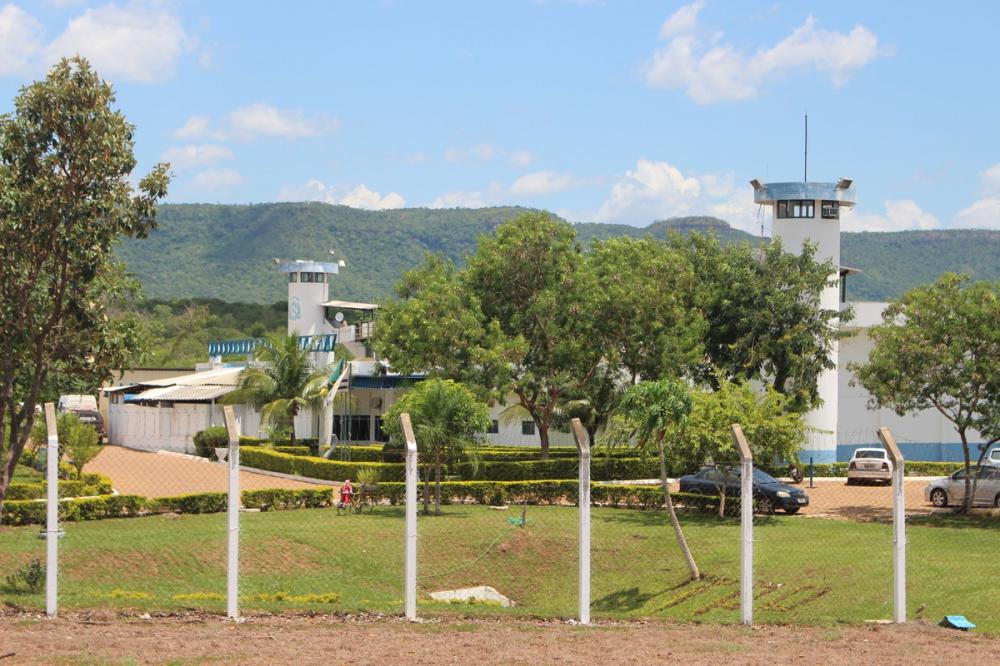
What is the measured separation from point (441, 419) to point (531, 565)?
8.26m

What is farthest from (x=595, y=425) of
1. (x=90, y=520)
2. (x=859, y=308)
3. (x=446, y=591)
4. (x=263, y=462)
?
(x=446, y=591)

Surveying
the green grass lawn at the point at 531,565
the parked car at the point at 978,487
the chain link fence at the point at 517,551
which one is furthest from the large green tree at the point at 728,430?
the parked car at the point at 978,487

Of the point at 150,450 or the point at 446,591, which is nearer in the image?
the point at 446,591

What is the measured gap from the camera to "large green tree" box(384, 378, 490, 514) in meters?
30.6

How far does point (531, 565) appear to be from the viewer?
23.0 m

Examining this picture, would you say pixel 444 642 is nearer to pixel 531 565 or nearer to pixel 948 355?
pixel 531 565

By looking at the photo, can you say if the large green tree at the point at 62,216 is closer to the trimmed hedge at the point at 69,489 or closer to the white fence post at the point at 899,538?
the white fence post at the point at 899,538

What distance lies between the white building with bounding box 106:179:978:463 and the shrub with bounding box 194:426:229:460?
2.37 metres

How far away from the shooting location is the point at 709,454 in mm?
29469

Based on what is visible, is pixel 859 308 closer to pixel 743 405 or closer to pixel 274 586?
pixel 743 405

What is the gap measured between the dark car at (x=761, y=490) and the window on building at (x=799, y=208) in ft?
50.8

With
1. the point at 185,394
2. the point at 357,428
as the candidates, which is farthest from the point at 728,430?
the point at 185,394

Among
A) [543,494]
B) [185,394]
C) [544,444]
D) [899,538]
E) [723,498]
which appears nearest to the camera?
[899,538]

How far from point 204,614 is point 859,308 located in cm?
4159
